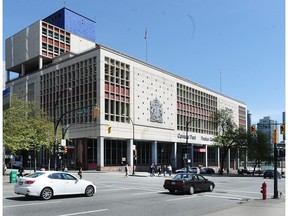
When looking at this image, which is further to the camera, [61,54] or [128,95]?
[61,54]

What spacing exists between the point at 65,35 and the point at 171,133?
31411mm

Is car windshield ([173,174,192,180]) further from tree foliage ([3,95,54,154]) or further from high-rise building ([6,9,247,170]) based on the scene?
high-rise building ([6,9,247,170])

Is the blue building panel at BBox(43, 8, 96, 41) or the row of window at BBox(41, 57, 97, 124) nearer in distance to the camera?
the row of window at BBox(41, 57, 97, 124)

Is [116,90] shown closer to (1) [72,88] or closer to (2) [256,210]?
(1) [72,88]

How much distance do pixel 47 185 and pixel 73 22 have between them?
7412cm

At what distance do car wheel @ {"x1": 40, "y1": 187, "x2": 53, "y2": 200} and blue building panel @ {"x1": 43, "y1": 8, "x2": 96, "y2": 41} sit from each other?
71.4m

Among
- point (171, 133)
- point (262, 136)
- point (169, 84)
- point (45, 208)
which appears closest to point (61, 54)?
point (169, 84)

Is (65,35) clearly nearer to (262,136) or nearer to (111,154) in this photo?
(111,154)

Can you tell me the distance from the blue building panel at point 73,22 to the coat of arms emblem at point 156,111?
2793 centimetres

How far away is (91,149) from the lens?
2537 inches

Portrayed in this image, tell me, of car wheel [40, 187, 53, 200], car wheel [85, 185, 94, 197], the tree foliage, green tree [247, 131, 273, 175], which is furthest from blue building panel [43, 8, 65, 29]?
car wheel [40, 187, 53, 200]

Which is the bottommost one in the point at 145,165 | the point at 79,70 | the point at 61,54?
the point at 145,165

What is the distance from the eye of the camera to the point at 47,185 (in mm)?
17875

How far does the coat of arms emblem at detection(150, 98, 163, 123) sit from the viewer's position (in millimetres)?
71500
